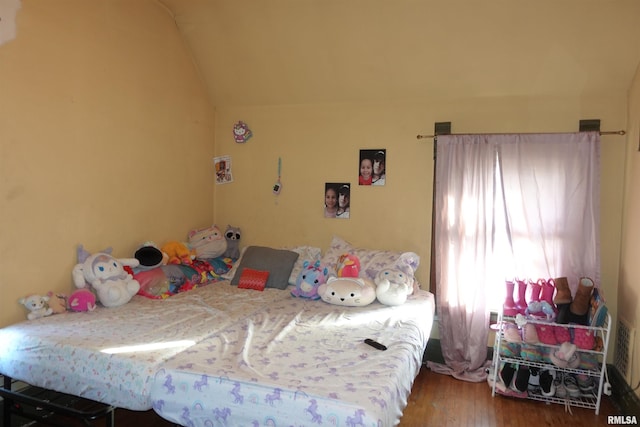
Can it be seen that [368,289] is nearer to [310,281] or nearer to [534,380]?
[310,281]

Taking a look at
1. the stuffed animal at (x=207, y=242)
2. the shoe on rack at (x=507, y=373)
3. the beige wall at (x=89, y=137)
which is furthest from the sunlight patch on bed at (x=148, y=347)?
the shoe on rack at (x=507, y=373)

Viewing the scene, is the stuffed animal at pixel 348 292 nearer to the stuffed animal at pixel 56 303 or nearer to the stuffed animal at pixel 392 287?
the stuffed animal at pixel 392 287

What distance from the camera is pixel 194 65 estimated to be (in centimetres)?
375

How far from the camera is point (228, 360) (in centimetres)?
192

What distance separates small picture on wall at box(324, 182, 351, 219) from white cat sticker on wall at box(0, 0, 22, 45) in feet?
7.57

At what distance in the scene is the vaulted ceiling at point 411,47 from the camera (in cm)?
282

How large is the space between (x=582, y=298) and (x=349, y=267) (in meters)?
1.50

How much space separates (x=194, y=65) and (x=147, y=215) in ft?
4.50

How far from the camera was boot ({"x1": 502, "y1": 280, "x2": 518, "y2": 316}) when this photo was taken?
2.99 m

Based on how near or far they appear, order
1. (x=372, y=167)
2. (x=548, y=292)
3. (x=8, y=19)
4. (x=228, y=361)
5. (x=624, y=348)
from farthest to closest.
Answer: (x=372, y=167) < (x=548, y=292) < (x=624, y=348) < (x=8, y=19) < (x=228, y=361)

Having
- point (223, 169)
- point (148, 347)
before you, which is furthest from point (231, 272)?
point (148, 347)

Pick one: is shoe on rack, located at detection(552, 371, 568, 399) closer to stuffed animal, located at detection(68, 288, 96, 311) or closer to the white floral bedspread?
the white floral bedspread

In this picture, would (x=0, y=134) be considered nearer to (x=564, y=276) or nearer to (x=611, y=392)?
(x=564, y=276)

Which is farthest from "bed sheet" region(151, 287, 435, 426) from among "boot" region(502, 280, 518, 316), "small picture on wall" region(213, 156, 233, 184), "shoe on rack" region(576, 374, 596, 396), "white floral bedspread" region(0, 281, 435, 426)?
"small picture on wall" region(213, 156, 233, 184)
